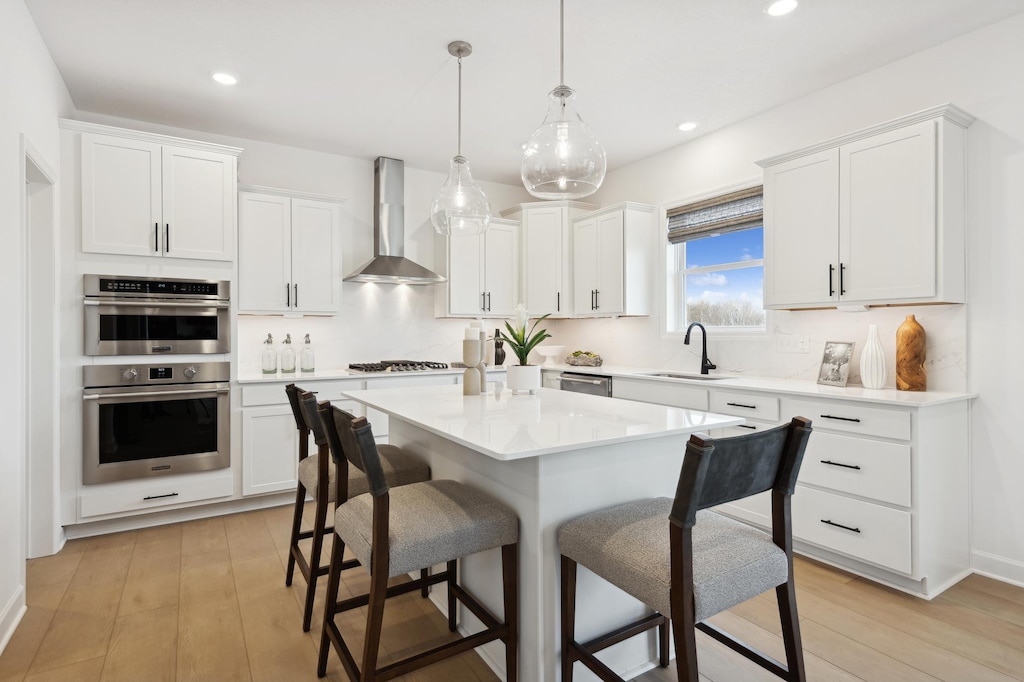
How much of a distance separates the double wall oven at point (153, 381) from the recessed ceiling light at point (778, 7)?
139 inches

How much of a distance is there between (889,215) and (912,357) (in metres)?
0.77

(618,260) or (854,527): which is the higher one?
(618,260)

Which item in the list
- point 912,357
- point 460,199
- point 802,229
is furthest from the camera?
point 802,229

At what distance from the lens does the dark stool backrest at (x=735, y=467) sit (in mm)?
1272

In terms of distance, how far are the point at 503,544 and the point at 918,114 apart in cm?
288

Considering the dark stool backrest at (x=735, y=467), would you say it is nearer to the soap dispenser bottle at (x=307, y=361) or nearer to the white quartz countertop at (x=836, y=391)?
the white quartz countertop at (x=836, y=391)

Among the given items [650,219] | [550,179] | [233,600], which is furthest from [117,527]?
[650,219]

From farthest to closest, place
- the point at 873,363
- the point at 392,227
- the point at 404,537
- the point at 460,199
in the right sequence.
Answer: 1. the point at 392,227
2. the point at 873,363
3. the point at 460,199
4. the point at 404,537

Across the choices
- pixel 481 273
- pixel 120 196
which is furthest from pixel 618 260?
pixel 120 196

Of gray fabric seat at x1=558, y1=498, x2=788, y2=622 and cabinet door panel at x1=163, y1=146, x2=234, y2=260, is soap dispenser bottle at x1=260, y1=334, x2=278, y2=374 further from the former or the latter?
gray fabric seat at x1=558, y1=498, x2=788, y2=622

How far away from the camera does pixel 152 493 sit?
11.3ft

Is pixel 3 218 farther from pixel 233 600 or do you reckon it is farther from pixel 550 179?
pixel 550 179

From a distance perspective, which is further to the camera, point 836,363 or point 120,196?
point 120,196

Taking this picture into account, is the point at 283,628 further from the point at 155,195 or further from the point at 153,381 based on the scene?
the point at 155,195
